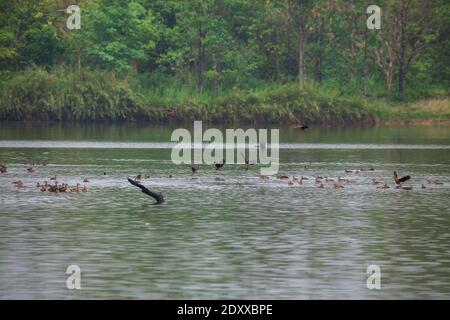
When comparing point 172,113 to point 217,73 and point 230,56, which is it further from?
point 230,56

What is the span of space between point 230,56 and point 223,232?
69255 millimetres

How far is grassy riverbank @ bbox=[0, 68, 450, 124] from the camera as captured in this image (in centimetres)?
9062

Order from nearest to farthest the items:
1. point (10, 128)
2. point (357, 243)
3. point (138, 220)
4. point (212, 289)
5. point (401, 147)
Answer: point (212, 289) → point (357, 243) → point (138, 220) → point (401, 147) → point (10, 128)

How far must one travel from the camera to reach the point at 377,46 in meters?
101

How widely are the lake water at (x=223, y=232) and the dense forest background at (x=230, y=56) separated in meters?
33.5

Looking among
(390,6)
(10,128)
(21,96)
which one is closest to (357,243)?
(10,128)

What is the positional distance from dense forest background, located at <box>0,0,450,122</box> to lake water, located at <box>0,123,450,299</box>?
33517mm

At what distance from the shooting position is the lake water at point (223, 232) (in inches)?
969

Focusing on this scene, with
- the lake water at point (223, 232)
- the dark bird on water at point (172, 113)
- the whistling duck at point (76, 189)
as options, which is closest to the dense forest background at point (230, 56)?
the dark bird on water at point (172, 113)

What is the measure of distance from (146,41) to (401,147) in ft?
132

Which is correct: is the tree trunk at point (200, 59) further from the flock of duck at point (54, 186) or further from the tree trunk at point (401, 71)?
the flock of duck at point (54, 186)

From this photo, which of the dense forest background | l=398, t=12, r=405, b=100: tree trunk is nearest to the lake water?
the dense forest background

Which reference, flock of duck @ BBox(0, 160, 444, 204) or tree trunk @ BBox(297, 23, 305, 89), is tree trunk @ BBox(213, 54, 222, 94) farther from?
flock of duck @ BBox(0, 160, 444, 204)
